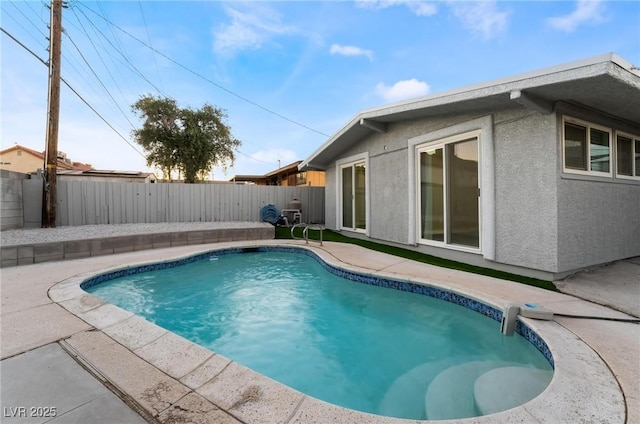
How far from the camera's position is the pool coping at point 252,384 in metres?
1.68

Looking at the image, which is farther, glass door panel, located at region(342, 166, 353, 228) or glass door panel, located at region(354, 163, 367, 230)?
glass door panel, located at region(342, 166, 353, 228)

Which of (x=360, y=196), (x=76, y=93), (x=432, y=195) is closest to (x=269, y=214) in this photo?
(x=360, y=196)

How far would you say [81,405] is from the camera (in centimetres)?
171

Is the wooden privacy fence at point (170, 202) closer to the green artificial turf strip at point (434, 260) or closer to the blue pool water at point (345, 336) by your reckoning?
the green artificial turf strip at point (434, 260)

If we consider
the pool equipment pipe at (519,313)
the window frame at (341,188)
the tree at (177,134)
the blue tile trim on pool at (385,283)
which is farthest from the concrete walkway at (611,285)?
the tree at (177,134)

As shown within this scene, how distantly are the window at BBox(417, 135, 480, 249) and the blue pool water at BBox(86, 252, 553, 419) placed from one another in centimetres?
212

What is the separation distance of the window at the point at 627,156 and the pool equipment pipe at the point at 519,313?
4.30m

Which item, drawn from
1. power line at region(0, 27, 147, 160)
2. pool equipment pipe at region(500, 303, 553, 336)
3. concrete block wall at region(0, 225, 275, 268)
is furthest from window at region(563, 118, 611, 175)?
power line at region(0, 27, 147, 160)

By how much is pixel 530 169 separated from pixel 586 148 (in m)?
1.17

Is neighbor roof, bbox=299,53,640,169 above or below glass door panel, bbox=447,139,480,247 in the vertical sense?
above

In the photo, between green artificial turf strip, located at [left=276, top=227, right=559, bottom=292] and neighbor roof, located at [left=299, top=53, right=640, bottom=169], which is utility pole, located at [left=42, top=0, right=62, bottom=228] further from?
neighbor roof, located at [left=299, top=53, right=640, bottom=169]

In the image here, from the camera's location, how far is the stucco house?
13.9 feet

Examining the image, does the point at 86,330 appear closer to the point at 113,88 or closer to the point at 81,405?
the point at 81,405

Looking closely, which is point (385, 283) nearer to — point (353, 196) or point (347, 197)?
point (353, 196)
